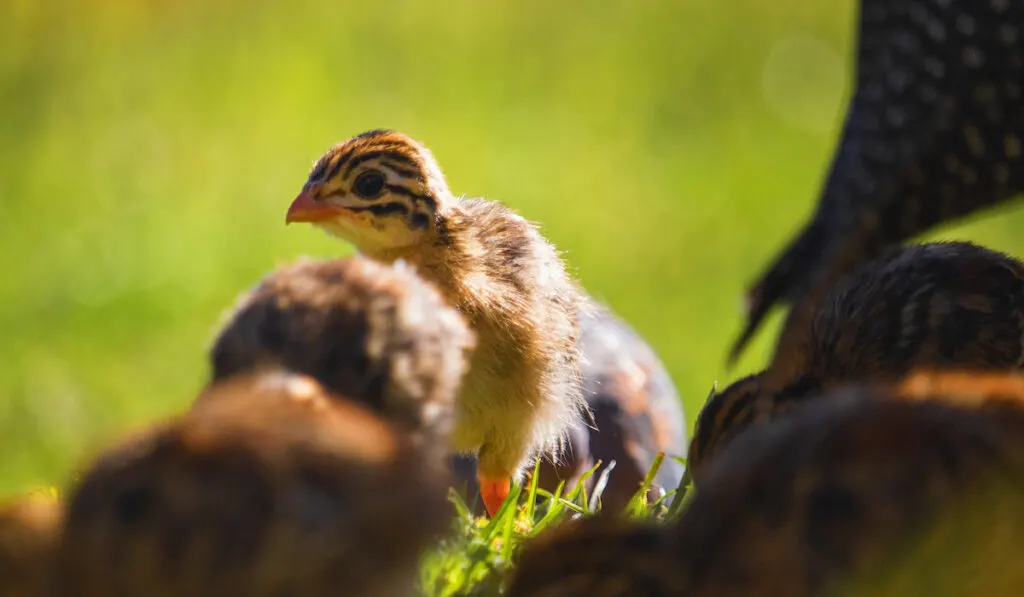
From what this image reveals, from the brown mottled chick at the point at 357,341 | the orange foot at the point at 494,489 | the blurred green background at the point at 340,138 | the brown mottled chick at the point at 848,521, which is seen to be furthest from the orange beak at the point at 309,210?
the blurred green background at the point at 340,138

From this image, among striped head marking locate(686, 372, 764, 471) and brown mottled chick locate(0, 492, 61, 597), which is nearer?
brown mottled chick locate(0, 492, 61, 597)

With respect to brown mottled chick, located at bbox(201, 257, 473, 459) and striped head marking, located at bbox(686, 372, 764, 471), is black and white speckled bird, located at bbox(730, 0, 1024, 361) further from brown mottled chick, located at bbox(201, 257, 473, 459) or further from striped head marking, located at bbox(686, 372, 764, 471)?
brown mottled chick, located at bbox(201, 257, 473, 459)

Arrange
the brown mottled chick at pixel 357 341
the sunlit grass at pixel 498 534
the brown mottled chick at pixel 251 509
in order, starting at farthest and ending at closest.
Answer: the sunlit grass at pixel 498 534 < the brown mottled chick at pixel 357 341 < the brown mottled chick at pixel 251 509

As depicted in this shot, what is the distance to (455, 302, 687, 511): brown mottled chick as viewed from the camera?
150 inches

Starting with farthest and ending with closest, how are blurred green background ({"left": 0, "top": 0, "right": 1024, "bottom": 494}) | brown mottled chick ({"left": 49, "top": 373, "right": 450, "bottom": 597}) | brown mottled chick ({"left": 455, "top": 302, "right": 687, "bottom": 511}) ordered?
blurred green background ({"left": 0, "top": 0, "right": 1024, "bottom": 494}) → brown mottled chick ({"left": 455, "top": 302, "right": 687, "bottom": 511}) → brown mottled chick ({"left": 49, "top": 373, "right": 450, "bottom": 597})

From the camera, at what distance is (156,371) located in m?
8.41

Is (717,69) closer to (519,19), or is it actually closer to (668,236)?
(519,19)

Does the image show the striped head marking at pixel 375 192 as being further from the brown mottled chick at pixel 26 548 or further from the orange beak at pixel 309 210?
the brown mottled chick at pixel 26 548

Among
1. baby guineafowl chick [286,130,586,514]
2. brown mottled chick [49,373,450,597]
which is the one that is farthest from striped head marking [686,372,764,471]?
brown mottled chick [49,373,450,597]

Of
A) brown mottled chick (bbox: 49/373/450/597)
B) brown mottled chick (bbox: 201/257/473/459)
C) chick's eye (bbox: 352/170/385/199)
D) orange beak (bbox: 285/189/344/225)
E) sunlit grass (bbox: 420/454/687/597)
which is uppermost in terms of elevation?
chick's eye (bbox: 352/170/385/199)

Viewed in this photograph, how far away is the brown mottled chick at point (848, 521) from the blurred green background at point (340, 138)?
18.0ft

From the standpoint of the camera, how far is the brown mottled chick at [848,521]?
1.99 metres

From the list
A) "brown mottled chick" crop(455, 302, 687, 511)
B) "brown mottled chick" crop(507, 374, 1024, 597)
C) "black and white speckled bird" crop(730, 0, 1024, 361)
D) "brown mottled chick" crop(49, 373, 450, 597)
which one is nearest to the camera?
"brown mottled chick" crop(49, 373, 450, 597)

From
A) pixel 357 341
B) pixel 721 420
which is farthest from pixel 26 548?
pixel 721 420
